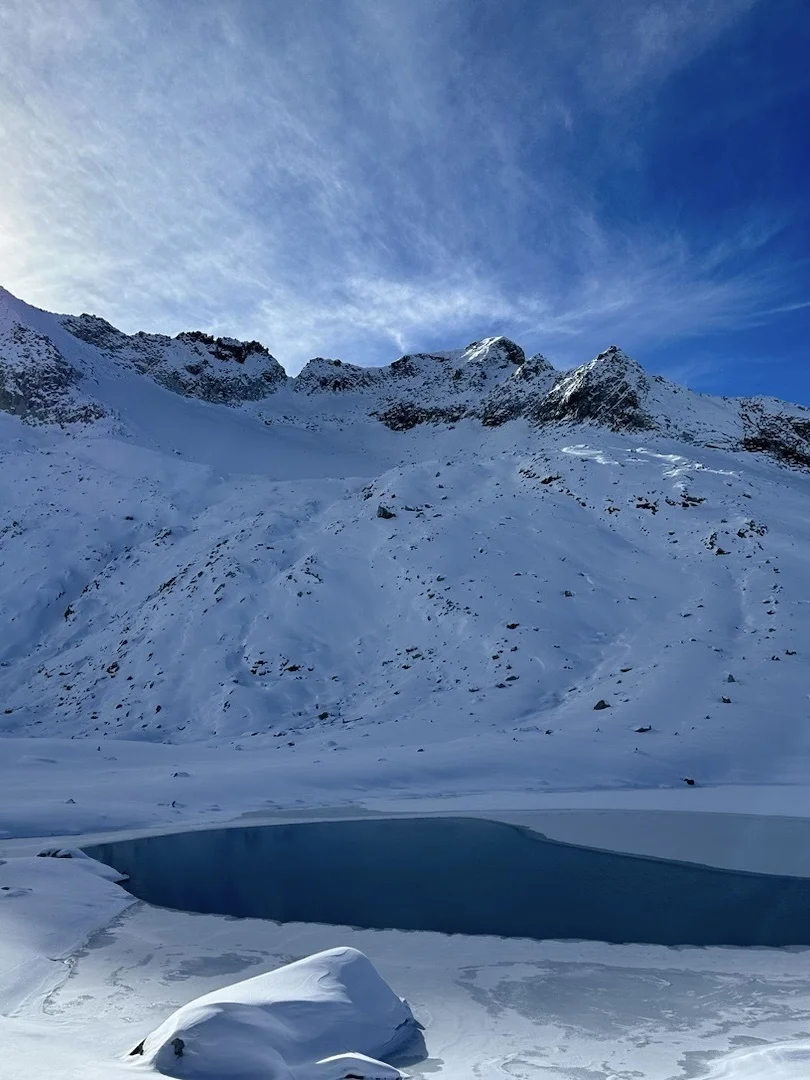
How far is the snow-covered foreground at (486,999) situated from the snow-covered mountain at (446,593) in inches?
354

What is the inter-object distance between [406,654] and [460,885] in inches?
546

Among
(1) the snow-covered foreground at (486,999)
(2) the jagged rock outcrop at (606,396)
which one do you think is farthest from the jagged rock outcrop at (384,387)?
(1) the snow-covered foreground at (486,999)

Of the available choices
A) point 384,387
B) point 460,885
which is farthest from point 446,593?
point 384,387

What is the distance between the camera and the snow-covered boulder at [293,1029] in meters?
4.56

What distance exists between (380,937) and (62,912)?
14.2 ft

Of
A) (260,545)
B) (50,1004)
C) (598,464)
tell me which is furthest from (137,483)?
(50,1004)

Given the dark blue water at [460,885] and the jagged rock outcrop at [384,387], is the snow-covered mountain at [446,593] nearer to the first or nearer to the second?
the jagged rock outcrop at [384,387]

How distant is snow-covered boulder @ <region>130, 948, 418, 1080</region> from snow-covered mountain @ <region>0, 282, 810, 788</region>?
11.4 metres

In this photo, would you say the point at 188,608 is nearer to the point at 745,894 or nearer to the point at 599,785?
the point at 599,785

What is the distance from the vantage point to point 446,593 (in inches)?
1045

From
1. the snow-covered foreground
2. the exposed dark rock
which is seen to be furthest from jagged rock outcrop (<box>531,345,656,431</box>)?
the snow-covered foreground

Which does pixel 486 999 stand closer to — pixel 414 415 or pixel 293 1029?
pixel 293 1029

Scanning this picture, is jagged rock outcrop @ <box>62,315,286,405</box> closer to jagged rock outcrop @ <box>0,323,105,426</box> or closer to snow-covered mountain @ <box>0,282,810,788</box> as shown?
jagged rock outcrop @ <box>0,323,105,426</box>

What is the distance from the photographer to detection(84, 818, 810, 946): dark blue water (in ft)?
29.8
